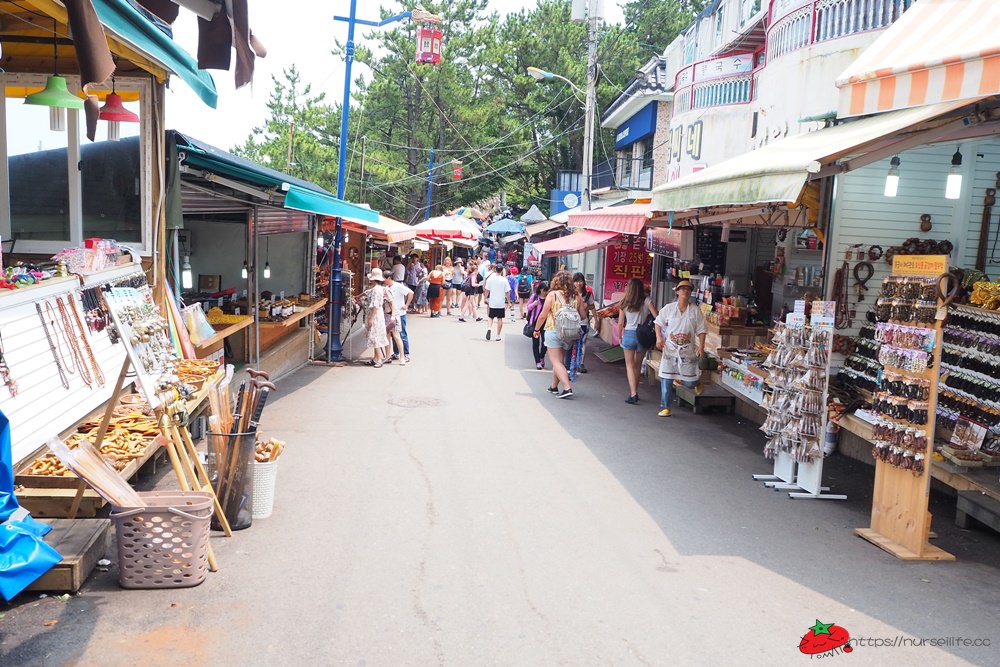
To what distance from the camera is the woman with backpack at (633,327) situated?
12.6 meters

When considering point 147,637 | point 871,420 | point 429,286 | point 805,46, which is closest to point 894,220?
point 871,420

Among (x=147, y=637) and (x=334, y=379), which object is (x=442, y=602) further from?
(x=334, y=379)

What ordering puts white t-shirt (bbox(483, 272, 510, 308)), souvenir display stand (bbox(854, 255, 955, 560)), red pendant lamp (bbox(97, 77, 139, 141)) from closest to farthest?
souvenir display stand (bbox(854, 255, 955, 560)), red pendant lamp (bbox(97, 77, 139, 141)), white t-shirt (bbox(483, 272, 510, 308))

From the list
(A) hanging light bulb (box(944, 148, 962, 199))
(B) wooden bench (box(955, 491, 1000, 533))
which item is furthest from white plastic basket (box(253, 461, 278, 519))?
(A) hanging light bulb (box(944, 148, 962, 199))

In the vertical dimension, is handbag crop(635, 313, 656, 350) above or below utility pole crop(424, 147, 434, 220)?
below

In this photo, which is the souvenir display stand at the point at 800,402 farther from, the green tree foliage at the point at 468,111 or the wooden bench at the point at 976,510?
the green tree foliage at the point at 468,111

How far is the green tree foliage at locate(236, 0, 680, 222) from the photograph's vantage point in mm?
43719

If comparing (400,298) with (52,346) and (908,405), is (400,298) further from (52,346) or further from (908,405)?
(908,405)

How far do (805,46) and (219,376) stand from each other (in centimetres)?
1025

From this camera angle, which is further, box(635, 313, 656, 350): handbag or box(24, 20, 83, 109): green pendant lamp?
box(635, 313, 656, 350): handbag

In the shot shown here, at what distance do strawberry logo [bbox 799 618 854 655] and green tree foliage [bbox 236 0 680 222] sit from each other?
39.8 m

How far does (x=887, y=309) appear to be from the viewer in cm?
680

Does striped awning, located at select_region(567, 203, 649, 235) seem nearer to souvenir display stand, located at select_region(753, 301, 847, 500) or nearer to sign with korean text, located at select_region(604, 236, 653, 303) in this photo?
sign with korean text, located at select_region(604, 236, 653, 303)

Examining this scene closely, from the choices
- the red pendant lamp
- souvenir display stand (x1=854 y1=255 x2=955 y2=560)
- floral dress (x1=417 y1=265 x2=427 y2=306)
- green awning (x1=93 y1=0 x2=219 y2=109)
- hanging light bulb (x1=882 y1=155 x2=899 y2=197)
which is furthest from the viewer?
floral dress (x1=417 y1=265 x2=427 y2=306)
